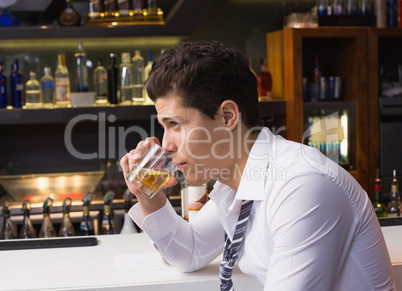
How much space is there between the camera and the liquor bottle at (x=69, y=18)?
3.40 meters

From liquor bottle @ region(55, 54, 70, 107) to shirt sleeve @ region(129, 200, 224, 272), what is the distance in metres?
1.83

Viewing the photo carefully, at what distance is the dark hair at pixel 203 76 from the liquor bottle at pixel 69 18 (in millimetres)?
2089

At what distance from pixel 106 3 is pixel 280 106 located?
44.9 inches

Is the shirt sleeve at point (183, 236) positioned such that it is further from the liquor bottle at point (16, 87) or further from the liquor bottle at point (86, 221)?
the liquor bottle at point (16, 87)

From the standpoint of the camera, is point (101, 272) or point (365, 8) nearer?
point (101, 272)

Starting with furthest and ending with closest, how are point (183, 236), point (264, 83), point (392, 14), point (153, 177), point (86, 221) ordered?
1. point (392, 14)
2. point (264, 83)
3. point (86, 221)
4. point (183, 236)
5. point (153, 177)

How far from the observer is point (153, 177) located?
1.57 meters

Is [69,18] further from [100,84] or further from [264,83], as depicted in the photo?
[264,83]

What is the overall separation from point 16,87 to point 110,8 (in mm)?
684

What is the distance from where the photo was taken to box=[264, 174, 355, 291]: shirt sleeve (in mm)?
1202

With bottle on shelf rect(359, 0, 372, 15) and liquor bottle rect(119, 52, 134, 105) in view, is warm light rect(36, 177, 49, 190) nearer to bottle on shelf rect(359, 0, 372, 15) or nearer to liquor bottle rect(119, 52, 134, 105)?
liquor bottle rect(119, 52, 134, 105)

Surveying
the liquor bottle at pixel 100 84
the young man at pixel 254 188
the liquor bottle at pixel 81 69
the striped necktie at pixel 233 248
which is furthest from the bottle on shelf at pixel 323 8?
the striped necktie at pixel 233 248

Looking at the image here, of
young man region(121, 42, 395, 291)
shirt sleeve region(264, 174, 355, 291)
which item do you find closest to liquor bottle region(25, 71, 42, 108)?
young man region(121, 42, 395, 291)

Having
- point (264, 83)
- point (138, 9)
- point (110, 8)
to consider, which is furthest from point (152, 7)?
point (264, 83)
